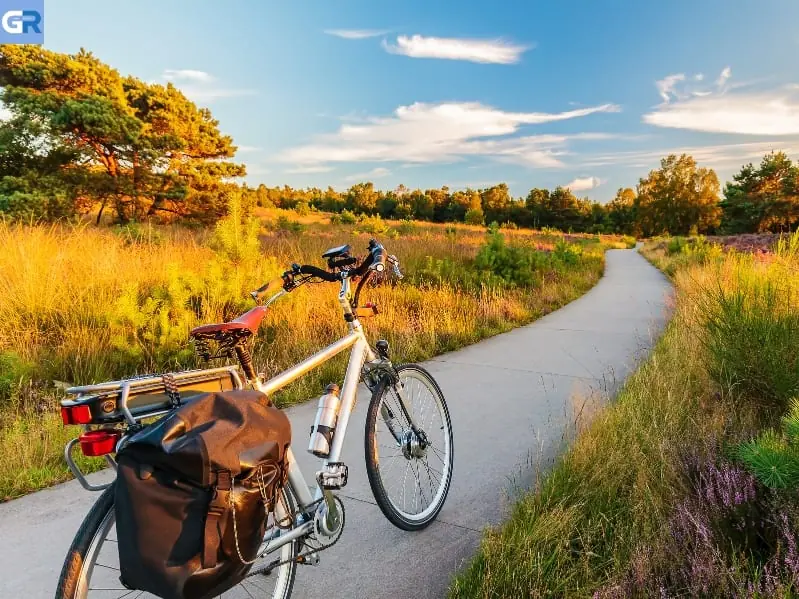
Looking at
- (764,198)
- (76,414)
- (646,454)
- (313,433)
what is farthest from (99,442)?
(764,198)

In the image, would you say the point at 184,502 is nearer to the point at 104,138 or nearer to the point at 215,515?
the point at 215,515

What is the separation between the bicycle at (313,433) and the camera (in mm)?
1502

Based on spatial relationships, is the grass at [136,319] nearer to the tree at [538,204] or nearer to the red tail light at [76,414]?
the red tail light at [76,414]

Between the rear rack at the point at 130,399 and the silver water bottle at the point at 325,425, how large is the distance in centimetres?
58

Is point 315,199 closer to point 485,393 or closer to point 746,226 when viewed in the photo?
point 746,226

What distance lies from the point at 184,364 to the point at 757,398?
513cm

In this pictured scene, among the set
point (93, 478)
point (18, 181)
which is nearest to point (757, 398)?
point (93, 478)

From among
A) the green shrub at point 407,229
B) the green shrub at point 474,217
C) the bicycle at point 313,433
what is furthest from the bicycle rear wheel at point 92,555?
the green shrub at point 474,217

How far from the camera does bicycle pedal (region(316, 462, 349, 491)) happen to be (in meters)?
2.14

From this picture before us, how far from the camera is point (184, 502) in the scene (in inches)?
53.7

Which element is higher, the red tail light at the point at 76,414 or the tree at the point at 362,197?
the tree at the point at 362,197

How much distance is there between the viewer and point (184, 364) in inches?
208

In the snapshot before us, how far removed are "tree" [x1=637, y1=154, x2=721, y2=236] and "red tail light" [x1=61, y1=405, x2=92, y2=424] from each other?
79.5 metres

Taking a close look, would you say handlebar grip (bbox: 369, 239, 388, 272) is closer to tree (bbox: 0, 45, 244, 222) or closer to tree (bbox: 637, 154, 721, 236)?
tree (bbox: 0, 45, 244, 222)
